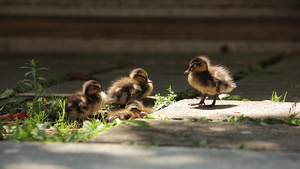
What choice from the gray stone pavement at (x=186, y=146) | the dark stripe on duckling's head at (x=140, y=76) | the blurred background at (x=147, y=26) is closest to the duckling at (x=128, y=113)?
A: the gray stone pavement at (x=186, y=146)

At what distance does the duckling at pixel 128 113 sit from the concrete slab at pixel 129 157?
1.34m

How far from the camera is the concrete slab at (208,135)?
2.90 meters

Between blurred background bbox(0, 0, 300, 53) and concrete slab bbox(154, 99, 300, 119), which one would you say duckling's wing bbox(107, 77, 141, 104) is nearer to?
Result: concrete slab bbox(154, 99, 300, 119)

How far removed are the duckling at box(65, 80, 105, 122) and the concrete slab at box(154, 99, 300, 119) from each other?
62cm

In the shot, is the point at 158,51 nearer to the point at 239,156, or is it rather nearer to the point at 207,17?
the point at 207,17

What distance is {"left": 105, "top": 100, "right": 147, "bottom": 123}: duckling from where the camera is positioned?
13.8 feet

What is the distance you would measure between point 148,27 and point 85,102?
730 cm

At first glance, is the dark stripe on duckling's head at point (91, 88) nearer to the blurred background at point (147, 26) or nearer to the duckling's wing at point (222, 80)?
the duckling's wing at point (222, 80)

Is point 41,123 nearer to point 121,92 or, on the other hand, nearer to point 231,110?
point 121,92

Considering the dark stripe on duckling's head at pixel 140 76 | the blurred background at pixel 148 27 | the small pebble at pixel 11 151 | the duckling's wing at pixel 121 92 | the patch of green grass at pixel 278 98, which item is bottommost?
the small pebble at pixel 11 151

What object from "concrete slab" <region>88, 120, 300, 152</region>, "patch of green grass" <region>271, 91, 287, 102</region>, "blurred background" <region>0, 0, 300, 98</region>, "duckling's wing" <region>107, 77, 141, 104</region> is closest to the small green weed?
"duckling's wing" <region>107, 77, 141, 104</region>

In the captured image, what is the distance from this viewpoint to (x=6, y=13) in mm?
11500

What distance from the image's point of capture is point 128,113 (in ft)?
14.0

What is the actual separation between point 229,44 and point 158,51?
62.9 inches
